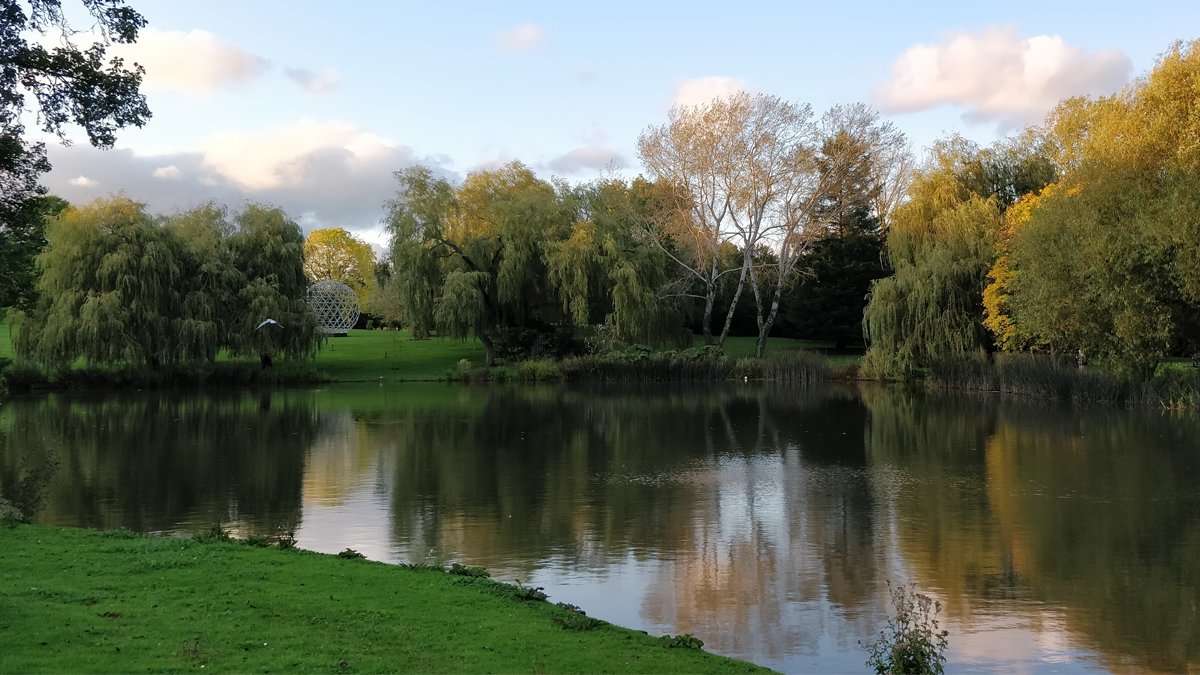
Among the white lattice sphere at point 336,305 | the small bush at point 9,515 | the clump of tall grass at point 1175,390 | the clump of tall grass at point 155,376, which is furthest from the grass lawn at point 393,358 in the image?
the small bush at point 9,515

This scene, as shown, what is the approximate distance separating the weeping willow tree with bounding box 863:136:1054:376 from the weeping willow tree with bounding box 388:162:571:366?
14.8 metres

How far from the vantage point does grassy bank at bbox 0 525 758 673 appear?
20.1 ft

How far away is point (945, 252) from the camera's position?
127 feet

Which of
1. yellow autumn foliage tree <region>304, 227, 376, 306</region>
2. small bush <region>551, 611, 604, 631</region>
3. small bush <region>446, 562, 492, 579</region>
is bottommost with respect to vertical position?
small bush <region>446, 562, 492, 579</region>

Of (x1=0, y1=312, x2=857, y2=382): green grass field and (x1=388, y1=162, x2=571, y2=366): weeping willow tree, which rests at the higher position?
(x1=388, y1=162, x2=571, y2=366): weeping willow tree

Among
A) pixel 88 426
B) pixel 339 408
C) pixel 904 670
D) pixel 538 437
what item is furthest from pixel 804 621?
pixel 339 408

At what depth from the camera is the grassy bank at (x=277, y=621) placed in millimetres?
6125

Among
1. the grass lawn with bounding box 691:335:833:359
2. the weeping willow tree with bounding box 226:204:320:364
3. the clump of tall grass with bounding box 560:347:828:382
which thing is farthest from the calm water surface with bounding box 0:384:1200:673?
the grass lawn with bounding box 691:335:833:359

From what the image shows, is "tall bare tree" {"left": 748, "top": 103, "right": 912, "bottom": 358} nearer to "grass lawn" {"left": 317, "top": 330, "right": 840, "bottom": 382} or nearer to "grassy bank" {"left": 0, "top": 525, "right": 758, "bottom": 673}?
"grass lawn" {"left": 317, "top": 330, "right": 840, "bottom": 382}

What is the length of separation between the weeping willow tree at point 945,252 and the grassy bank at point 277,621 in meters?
32.2

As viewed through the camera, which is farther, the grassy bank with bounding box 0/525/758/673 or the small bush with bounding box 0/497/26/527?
the small bush with bounding box 0/497/26/527

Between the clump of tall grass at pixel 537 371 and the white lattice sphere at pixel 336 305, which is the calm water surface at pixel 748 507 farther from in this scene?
the white lattice sphere at pixel 336 305

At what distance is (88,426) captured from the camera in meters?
26.3

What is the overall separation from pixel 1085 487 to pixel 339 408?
2295 centimetres
